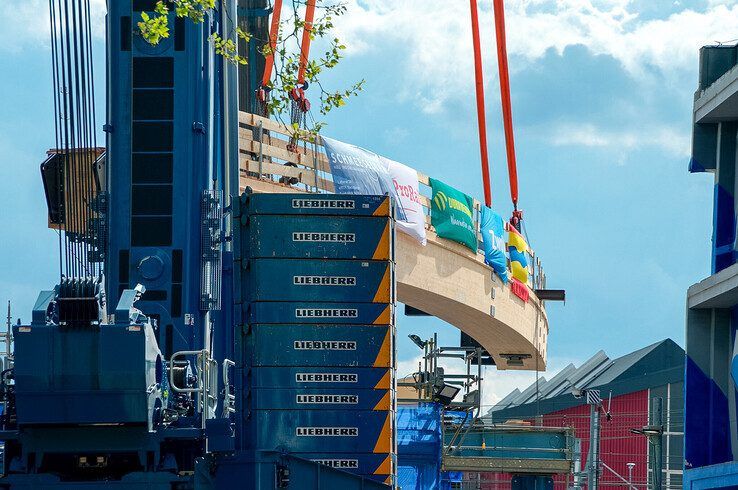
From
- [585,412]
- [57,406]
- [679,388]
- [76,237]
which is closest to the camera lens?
[57,406]

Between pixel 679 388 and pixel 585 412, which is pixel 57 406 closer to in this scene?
pixel 679 388

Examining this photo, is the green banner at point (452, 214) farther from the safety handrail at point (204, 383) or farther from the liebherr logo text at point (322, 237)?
the safety handrail at point (204, 383)

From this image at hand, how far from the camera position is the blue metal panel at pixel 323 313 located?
19672 mm

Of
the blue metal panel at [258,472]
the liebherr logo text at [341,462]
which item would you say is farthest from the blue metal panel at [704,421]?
the blue metal panel at [258,472]

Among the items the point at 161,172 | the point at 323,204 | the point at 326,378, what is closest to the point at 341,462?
the point at 326,378

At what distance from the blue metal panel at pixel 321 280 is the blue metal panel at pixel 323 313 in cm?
8

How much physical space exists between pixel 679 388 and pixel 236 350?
30.4 m

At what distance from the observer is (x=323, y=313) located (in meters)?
19.7

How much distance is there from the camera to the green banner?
34.6m

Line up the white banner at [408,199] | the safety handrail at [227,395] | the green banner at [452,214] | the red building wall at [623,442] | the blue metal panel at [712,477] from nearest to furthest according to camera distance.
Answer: the blue metal panel at [712,477] < the safety handrail at [227,395] < the white banner at [408,199] < the green banner at [452,214] < the red building wall at [623,442]

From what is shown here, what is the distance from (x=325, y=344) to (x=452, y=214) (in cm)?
1565

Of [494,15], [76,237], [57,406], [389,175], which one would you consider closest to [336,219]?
[76,237]

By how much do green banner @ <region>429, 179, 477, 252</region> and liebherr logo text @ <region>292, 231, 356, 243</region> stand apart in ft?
48.4

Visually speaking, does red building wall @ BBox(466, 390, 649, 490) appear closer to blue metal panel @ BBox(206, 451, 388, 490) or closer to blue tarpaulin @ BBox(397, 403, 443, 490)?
blue tarpaulin @ BBox(397, 403, 443, 490)
